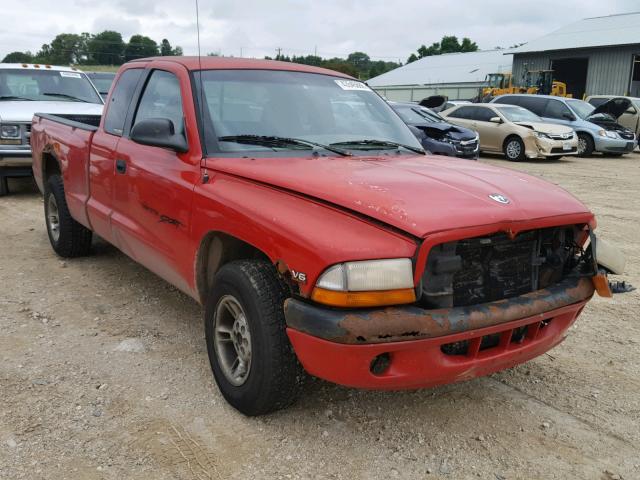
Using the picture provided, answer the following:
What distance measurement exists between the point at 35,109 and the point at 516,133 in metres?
11.5

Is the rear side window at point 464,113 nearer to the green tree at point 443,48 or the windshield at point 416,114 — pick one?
the windshield at point 416,114

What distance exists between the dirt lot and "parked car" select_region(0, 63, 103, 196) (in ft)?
15.1

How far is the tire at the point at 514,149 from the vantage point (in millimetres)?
15578

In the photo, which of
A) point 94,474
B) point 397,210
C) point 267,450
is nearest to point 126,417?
point 94,474

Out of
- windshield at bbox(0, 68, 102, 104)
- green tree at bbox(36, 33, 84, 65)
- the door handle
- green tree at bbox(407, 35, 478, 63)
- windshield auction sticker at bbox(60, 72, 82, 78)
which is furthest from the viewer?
green tree at bbox(407, 35, 478, 63)

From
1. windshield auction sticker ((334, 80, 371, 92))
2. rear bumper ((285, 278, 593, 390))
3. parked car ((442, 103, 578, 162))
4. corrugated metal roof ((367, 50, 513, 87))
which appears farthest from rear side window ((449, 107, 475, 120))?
corrugated metal roof ((367, 50, 513, 87))

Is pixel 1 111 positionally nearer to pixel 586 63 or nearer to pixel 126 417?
pixel 126 417

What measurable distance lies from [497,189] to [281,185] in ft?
3.34

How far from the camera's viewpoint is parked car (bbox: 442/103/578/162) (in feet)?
50.5

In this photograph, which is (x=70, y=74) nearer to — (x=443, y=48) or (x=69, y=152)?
(x=69, y=152)

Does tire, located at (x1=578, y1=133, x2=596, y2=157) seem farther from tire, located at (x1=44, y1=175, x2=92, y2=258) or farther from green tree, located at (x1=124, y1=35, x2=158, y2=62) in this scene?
tire, located at (x1=44, y1=175, x2=92, y2=258)

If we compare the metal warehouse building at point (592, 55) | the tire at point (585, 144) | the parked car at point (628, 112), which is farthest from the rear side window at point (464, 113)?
the metal warehouse building at point (592, 55)

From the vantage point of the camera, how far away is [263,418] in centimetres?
296

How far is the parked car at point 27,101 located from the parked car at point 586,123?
12.8m
